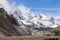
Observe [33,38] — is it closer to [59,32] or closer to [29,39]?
[29,39]

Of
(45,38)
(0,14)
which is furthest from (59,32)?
(0,14)

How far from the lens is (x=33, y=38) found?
4131 centimetres

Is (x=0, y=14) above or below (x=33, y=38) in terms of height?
above

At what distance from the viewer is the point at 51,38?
4088 centimetres

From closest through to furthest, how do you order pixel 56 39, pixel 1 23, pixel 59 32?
pixel 56 39 < pixel 59 32 < pixel 1 23

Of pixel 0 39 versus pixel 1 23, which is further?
pixel 1 23

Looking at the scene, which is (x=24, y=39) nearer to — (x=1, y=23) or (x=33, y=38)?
(x=33, y=38)

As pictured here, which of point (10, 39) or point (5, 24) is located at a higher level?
point (5, 24)

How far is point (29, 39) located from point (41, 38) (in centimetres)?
273

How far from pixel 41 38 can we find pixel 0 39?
27.3 ft

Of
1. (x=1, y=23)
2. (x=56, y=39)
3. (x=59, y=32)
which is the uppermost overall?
(x=1, y=23)

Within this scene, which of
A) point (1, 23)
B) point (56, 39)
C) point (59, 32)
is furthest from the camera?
point (1, 23)

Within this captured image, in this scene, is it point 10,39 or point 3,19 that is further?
point 3,19

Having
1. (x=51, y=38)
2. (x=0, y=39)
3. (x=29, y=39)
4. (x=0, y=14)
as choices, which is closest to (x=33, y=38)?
(x=29, y=39)
